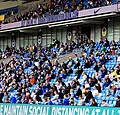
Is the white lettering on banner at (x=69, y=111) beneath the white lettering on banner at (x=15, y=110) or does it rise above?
above

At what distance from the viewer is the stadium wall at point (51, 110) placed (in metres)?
14.0

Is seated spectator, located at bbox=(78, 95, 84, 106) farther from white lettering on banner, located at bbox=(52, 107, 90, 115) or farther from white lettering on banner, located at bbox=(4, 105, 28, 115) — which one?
white lettering on banner, located at bbox=(4, 105, 28, 115)

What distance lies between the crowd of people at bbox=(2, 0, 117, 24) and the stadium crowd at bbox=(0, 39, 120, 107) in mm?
2718

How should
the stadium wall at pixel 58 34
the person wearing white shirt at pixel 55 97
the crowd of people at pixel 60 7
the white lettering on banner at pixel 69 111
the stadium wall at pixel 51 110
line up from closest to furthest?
1. the stadium wall at pixel 51 110
2. the white lettering on banner at pixel 69 111
3. the person wearing white shirt at pixel 55 97
4. the crowd of people at pixel 60 7
5. the stadium wall at pixel 58 34

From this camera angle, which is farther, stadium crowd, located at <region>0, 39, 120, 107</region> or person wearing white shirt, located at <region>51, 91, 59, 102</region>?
person wearing white shirt, located at <region>51, 91, 59, 102</region>

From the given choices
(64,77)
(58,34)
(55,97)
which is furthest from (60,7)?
(55,97)

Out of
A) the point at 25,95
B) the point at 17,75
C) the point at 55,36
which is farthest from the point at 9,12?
the point at 25,95

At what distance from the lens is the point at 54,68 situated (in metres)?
25.8

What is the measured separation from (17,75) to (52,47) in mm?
6928

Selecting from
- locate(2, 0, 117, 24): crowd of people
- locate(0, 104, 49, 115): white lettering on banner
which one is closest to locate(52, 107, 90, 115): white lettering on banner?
locate(0, 104, 49, 115): white lettering on banner

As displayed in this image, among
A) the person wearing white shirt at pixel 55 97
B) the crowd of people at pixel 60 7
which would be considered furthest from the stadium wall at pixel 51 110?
Result: the crowd of people at pixel 60 7

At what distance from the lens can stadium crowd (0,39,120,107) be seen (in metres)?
18.6

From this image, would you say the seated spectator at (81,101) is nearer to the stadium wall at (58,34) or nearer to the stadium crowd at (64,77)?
the stadium crowd at (64,77)

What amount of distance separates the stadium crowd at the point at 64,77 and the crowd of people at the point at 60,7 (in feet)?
8.92
